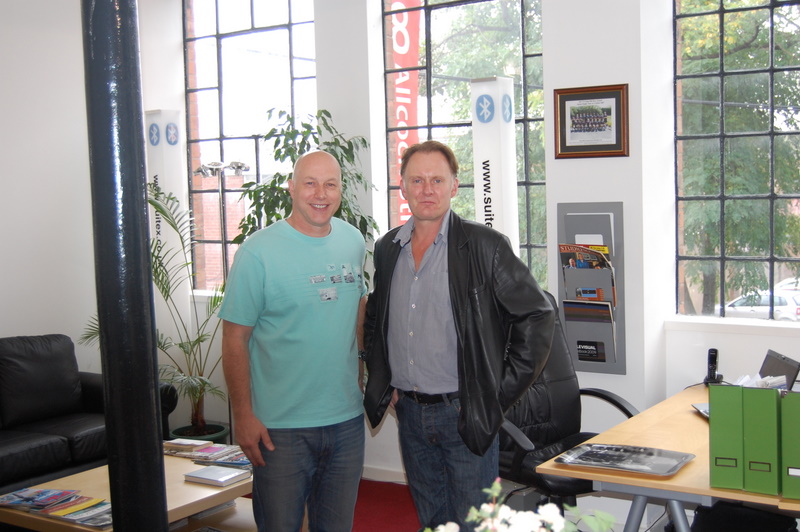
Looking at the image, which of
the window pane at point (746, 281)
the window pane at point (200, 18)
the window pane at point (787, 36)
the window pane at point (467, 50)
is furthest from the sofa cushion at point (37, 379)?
the window pane at point (787, 36)

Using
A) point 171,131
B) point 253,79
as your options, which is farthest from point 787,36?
point 171,131

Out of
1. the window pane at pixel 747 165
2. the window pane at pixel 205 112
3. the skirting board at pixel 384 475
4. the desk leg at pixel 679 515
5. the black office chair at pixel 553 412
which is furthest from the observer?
the window pane at pixel 205 112

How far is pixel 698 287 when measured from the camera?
178 inches

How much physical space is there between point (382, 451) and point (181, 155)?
2706mm

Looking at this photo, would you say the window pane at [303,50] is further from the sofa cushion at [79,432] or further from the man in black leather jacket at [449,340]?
the man in black leather jacket at [449,340]

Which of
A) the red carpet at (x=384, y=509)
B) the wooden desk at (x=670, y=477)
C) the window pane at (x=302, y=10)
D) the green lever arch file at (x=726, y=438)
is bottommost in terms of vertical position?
the red carpet at (x=384, y=509)

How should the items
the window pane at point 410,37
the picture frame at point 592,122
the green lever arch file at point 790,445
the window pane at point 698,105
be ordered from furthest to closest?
the window pane at point 410,37, the window pane at point 698,105, the picture frame at point 592,122, the green lever arch file at point 790,445

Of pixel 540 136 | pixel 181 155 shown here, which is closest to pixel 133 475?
pixel 540 136

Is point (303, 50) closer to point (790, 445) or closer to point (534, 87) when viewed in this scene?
point (534, 87)

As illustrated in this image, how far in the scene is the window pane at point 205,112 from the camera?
21.2ft

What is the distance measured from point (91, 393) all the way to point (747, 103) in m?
4.45

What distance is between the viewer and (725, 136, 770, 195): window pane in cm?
433

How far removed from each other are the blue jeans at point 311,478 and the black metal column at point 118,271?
5.09ft

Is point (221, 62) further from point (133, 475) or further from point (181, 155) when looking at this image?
point (133, 475)
